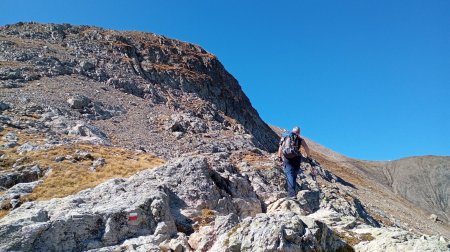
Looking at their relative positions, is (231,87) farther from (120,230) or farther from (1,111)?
(120,230)

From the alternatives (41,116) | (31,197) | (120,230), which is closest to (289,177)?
(120,230)

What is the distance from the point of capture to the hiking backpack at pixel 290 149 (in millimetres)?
15234

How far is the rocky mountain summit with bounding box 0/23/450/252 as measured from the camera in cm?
1127

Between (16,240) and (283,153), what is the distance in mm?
9353

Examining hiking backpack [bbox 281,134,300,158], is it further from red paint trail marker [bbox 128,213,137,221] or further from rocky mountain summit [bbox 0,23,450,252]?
red paint trail marker [bbox 128,213,137,221]

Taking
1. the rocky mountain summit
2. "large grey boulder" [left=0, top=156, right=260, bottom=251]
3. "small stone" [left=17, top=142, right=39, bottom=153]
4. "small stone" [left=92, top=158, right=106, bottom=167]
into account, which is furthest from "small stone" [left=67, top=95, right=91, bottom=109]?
"large grey boulder" [left=0, top=156, right=260, bottom=251]

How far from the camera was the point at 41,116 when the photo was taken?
149 ft

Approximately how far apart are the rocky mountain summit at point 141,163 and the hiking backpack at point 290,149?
179 centimetres

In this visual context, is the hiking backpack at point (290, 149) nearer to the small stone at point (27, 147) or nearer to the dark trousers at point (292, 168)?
the dark trousers at point (292, 168)

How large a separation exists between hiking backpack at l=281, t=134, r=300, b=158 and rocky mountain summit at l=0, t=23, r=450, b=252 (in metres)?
1.79

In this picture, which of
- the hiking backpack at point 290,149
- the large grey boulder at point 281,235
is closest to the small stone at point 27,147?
the hiking backpack at point 290,149

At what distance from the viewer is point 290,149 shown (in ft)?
49.9

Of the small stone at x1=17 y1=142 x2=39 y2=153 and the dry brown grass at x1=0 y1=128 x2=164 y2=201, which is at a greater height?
the small stone at x1=17 y1=142 x2=39 y2=153

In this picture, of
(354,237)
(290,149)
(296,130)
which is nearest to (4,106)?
(296,130)
